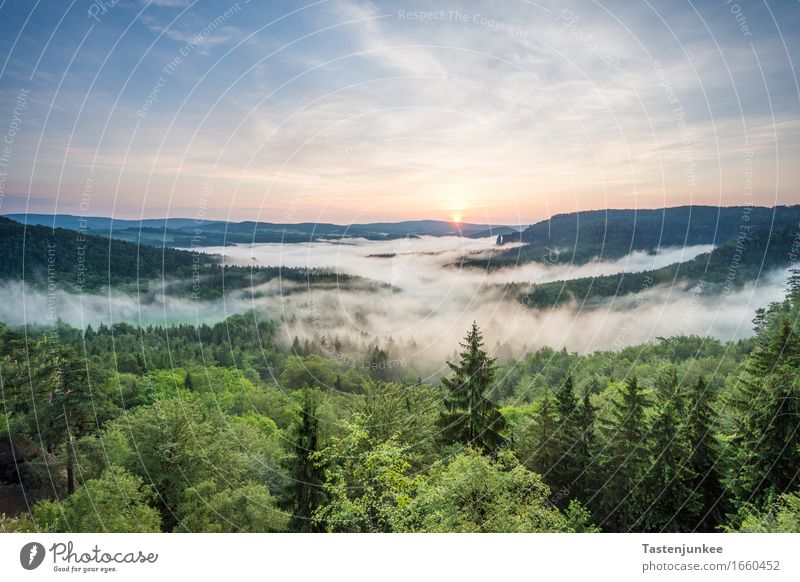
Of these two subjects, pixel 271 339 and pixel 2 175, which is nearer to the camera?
pixel 2 175

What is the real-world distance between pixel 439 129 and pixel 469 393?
944 centimetres

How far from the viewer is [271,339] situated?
149 feet

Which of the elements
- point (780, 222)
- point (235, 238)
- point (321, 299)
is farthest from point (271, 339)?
point (780, 222)

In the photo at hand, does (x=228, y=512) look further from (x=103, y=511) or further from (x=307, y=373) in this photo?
(x=307, y=373)

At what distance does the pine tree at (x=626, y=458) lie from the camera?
715 inches

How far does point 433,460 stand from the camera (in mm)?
18125

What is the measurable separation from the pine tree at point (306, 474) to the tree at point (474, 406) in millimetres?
4723

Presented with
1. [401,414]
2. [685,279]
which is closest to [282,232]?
[401,414]

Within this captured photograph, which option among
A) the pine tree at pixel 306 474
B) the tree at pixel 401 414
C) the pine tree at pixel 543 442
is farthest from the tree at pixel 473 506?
the pine tree at pixel 543 442

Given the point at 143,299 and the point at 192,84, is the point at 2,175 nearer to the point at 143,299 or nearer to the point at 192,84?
the point at 192,84

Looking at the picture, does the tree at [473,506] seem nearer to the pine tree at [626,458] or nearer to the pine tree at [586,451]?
the pine tree at [626,458]

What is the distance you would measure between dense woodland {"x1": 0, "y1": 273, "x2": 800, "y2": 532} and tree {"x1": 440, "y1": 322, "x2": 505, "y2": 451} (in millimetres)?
51

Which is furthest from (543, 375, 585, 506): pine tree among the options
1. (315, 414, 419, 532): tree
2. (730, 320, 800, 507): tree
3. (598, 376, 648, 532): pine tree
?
(315, 414, 419, 532): tree

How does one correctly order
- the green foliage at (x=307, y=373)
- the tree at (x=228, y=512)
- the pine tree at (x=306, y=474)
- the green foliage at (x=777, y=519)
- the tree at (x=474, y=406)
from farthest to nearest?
the green foliage at (x=307, y=373) < the tree at (x=474, y=406) < the tree at (x=228, y=512) < the pine tree at (x=306, y=474) < the green foliage at (x=777, y=519)
